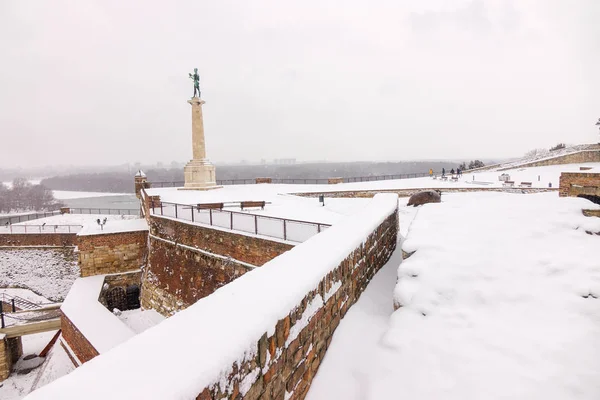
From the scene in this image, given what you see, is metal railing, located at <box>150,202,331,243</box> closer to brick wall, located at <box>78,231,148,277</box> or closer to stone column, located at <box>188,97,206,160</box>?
brick wall, located at <box>78,231,148,277</box>

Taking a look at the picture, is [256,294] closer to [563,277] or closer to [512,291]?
[512,291]

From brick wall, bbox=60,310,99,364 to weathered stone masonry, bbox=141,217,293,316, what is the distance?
3069mm

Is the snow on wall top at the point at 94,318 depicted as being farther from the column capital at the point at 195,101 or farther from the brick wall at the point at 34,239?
the column capital at the point at 195,101

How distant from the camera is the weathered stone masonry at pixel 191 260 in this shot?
10.6 m

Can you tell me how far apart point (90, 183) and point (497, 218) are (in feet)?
521

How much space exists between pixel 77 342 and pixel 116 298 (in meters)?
5.11

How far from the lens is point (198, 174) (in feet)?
80.9

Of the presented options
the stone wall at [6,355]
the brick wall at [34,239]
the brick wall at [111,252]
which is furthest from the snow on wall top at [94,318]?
the brick wall at [34,239]

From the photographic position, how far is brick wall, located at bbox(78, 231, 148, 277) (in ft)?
55.0

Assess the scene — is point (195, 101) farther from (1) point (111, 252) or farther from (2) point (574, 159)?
(2) point (574, 159)

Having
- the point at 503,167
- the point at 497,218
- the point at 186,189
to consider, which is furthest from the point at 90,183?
the point at 497,218

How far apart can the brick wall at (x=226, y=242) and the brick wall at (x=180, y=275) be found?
0.26 m

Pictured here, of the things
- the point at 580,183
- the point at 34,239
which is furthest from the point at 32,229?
the point at 580,183

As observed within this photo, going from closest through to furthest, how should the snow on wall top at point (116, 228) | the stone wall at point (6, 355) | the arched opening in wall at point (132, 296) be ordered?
the stone wall at point (6, 355)
the snow on wall top at point (116, 228)
the arched opening in wall at point (132, 296)
